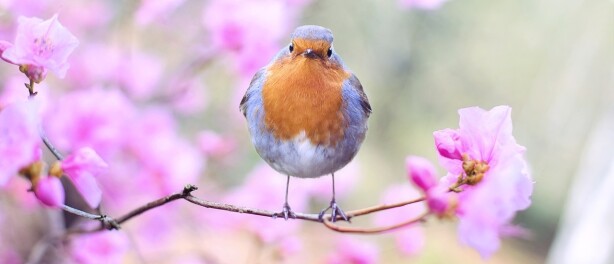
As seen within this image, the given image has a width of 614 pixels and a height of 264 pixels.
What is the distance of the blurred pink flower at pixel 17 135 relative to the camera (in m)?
0.60

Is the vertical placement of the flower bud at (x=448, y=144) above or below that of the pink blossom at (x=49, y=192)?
above

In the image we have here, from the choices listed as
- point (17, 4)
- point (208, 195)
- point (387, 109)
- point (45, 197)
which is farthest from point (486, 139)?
point (387, 109)

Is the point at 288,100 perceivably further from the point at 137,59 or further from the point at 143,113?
the point at 137,59

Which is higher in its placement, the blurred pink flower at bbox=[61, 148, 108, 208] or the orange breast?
the orange breast

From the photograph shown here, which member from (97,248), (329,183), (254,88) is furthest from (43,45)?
(329,183)

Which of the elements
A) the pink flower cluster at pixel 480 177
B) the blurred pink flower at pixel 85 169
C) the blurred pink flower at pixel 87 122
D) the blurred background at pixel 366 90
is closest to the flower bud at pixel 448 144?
the pink flower cluster at pixel 480 177

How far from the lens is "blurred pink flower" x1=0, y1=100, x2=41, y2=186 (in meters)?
0.60

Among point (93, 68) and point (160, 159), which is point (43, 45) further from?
point (93, 68)

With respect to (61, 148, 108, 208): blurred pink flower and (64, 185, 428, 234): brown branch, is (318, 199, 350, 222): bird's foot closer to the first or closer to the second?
(64, 185, 428, 234): brown branch

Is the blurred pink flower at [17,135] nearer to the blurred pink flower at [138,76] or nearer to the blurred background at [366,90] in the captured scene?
the blurred background at [366,90]

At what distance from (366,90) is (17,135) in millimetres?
5577

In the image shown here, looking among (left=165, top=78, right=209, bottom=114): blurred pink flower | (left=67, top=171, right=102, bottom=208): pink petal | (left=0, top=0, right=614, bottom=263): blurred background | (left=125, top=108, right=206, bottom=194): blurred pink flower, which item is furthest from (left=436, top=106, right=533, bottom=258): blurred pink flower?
(left=165, top=78, right=209, bottom=114): blurred pink flower

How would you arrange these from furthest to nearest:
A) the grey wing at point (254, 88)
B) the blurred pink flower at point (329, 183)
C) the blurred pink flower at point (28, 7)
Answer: the blurred pink flower at point (329, 183) < the blurred pink flower at point (28, 7) < the grey wing at point (254, 88)

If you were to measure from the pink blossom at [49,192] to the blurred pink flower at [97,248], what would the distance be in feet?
2.95
